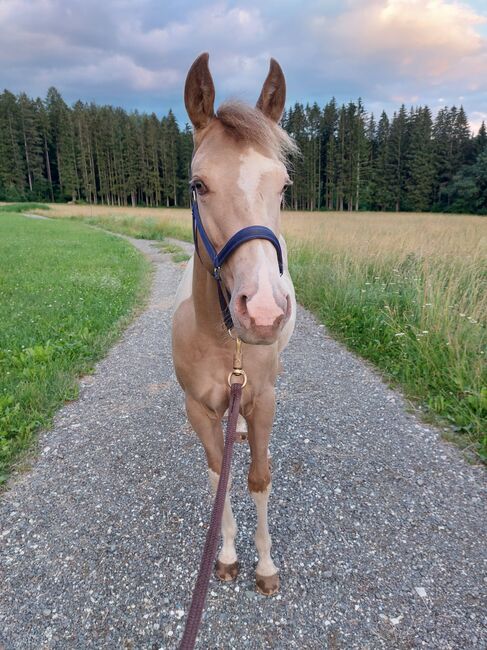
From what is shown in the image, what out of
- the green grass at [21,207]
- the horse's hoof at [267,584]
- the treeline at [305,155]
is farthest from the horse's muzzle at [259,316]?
the green grass at [21,207]

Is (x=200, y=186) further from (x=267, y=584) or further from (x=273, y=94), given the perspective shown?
(x=267, y=584)

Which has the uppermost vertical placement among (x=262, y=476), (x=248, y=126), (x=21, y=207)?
(x=21, y=207)

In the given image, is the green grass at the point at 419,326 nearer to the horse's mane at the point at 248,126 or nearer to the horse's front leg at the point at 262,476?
the horse's front leg at the point at 262,476

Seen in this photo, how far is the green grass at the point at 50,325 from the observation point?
165 inches

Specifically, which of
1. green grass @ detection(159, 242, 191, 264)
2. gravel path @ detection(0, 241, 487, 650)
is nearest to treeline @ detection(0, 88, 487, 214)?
green grass @ detection(159, 242, 191, 264)

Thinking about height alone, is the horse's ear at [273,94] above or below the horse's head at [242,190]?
above

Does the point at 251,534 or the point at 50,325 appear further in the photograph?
the point at 50,325

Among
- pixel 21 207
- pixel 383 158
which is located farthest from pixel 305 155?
pixel 21 207

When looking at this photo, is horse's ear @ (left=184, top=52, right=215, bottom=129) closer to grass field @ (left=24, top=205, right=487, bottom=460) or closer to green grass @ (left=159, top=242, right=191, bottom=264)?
grass field @ (left=24, top=205, right=487, bottom=460)

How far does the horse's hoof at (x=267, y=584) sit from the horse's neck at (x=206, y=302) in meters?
1.68

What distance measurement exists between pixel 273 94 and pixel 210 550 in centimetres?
238

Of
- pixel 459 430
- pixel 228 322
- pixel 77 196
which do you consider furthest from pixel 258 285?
pixel 77 196

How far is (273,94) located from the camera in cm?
215

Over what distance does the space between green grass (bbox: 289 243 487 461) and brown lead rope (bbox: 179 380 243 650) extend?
2.95 metres
